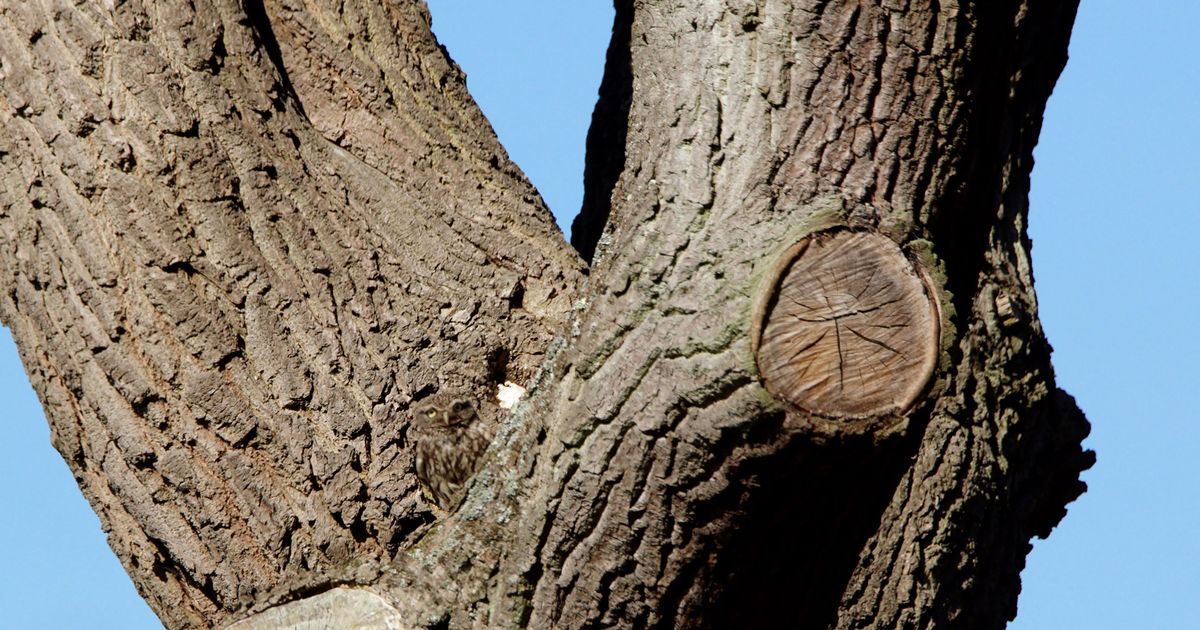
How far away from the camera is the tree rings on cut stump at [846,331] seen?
212 centimetres

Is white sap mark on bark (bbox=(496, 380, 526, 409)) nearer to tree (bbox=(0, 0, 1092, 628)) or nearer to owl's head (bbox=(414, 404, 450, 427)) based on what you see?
tree (bbox=(0, 0, 1092, 628))

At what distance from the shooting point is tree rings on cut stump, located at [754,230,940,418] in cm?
212

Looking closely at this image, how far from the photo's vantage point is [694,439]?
2.22 meters

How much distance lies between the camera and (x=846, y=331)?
2.12 meters

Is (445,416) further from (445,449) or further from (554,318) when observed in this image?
(554,318)

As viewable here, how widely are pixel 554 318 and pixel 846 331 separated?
3.35 feet

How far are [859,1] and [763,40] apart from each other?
0.17 m

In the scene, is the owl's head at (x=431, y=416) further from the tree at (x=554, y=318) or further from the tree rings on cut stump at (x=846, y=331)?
the tree rings on cut stump at (x=846, y=331)

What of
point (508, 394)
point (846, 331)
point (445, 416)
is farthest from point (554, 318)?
point (846, 331)

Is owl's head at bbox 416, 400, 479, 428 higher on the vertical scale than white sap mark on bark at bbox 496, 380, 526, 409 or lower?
lower

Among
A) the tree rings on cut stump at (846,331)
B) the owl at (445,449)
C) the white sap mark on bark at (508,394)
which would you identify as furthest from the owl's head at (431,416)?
the tree rings on cut stump at (846,331)

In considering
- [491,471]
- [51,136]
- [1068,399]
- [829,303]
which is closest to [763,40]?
[829,303]

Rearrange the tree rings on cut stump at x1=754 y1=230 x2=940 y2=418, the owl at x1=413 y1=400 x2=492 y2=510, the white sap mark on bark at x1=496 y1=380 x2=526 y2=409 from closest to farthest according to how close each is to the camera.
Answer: the tree rings on cut stump at x1=754 y1=230 x2=940 y2=418 → the owl at x1=413 y1=400 x2=492 y2=510 → the white sap mark on bark at x1=496 y1=380 x2=526 y2=409

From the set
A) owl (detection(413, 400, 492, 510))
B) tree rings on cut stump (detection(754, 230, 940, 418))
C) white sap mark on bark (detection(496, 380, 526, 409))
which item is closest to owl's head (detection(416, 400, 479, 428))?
owl (detection(413, 400, 492, 510))
